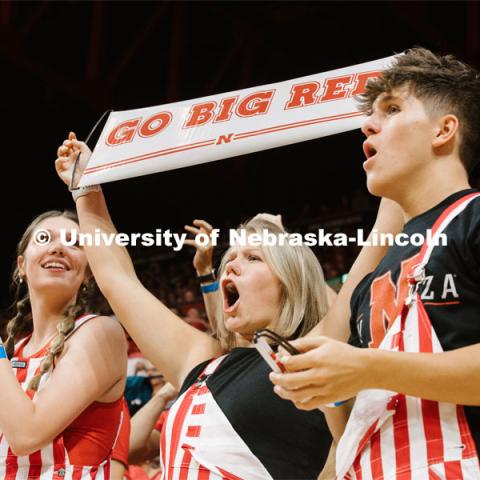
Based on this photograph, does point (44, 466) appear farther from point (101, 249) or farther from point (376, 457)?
point (376, 457)

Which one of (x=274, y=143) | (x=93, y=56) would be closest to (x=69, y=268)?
(x=274, y=143)

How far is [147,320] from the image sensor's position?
1.86 m

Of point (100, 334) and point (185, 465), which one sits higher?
point (100, 334)

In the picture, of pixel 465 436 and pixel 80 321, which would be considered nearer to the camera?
pixel 465 436

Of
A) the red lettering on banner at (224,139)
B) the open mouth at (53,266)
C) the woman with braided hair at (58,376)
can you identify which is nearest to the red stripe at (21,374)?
the woman with braided hair at (58,376)

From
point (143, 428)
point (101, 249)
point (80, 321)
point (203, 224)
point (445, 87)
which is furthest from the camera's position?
point (143, 428)

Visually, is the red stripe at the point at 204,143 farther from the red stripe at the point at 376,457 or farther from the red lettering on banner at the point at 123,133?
the red stripe at the point at 376,457

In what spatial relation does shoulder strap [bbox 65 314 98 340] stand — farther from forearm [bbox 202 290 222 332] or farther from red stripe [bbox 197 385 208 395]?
red stripe [bbox 197 385 208 395]

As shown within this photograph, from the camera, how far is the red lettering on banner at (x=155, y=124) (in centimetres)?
187

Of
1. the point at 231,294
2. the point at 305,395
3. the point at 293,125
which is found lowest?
the point at 305,395

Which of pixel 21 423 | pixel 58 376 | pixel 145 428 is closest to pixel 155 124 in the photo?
pixel 58 376

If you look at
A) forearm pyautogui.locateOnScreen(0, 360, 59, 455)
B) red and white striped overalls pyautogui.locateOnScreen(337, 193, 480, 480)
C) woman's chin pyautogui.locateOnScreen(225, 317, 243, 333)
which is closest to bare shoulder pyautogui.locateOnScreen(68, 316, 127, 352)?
forearm pyautogui.locateOnScreen(0, 360, 59, 455)

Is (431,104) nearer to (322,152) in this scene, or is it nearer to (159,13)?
(159,13)

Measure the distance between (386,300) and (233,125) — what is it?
72 cm
